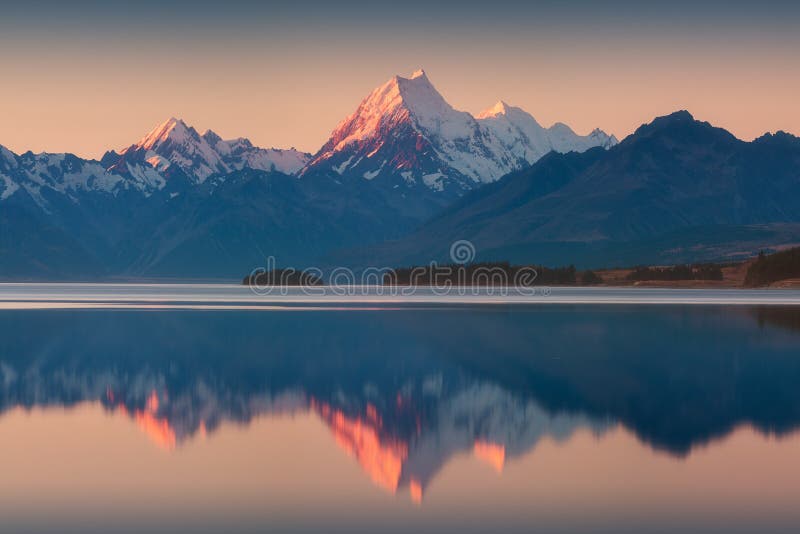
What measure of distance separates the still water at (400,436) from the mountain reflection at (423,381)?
0.18m

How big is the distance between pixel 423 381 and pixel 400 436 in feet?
47.5

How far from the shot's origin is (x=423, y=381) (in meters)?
49.4

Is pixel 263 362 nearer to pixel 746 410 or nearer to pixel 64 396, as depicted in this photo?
pixel 64 396

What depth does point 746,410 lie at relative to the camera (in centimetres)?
4041

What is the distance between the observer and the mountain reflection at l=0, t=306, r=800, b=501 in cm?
3559

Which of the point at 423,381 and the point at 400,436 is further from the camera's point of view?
the point at 423,381

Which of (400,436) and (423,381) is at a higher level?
(423,381)

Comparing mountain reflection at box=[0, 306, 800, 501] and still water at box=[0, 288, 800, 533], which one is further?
mountain reflection at box=[0, 306, 800, 501]

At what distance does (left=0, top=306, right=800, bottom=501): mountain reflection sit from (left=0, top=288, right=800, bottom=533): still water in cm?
18

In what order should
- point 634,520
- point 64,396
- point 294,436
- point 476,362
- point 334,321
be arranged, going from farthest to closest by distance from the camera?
1. point 334,321
2. point 476,362
3. point 64,396
4. point 294,436
5. point 634,520

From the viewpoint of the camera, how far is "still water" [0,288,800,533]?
25.2 metres

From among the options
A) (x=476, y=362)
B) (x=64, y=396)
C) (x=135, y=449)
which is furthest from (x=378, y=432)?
(x=476, y=362)

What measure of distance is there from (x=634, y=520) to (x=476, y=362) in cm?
3363

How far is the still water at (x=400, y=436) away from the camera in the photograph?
2516cm
